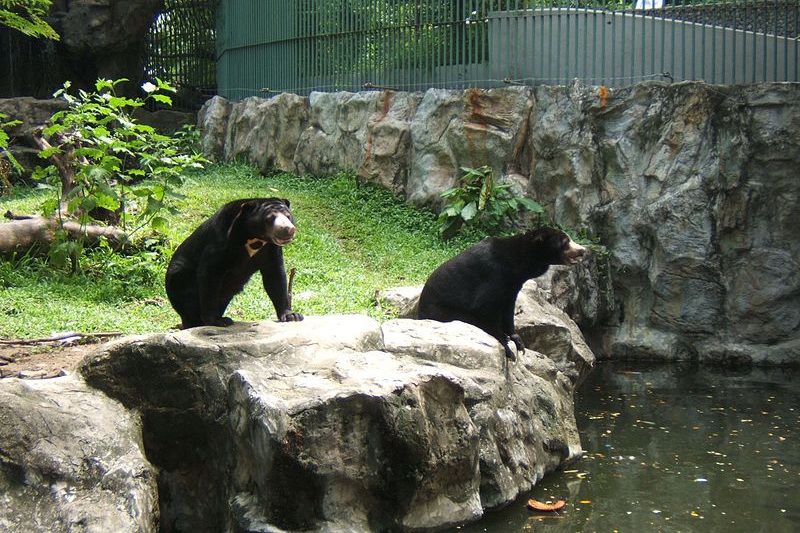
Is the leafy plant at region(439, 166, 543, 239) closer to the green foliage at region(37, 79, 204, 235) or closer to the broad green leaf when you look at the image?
the broad green leaf

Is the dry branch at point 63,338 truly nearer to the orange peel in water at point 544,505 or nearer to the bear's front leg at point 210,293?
the bear's front leg at point 210,293

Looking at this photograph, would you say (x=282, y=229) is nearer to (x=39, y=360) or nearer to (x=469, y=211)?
(x=39, y=360)

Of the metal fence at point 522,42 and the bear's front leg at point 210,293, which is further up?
the metal fence at point 522,42

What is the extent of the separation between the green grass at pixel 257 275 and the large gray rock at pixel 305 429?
7.72ft

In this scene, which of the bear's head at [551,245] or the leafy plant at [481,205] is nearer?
the bear's head at [551,245]

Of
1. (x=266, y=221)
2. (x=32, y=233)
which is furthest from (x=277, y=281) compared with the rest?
(x=32, y=233)

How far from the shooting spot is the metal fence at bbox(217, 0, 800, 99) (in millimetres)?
11219

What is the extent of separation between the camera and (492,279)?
23.4 feet

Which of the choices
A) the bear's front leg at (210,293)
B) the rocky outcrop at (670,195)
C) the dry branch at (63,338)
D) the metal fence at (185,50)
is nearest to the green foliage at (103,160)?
the dry branch at (63,338)

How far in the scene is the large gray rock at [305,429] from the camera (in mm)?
4734

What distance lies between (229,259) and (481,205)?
6.50 metres

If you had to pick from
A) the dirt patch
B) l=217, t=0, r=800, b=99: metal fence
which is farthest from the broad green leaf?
the dirt patch

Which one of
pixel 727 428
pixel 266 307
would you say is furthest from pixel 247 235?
pixel 727 428

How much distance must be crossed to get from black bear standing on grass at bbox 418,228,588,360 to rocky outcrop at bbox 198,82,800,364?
273 cm
